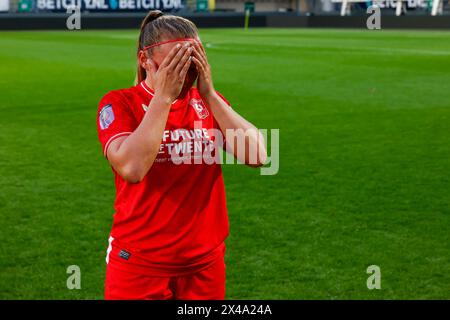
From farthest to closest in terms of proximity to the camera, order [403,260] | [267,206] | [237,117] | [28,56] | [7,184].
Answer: [28,56] < [7,184] < [267,206] < [403,260] < [237,117]

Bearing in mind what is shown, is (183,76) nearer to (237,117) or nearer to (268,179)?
(237,117)

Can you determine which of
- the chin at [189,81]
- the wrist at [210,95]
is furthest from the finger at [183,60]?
the wrist at [210,95]

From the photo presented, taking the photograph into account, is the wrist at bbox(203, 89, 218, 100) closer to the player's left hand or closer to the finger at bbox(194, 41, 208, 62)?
the player's left hand

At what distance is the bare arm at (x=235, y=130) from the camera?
2.66 meters

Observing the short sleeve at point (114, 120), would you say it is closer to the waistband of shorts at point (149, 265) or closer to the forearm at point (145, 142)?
the forearm at point (145, 142)

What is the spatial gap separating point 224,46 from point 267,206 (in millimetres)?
21880

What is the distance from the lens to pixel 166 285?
279 cm

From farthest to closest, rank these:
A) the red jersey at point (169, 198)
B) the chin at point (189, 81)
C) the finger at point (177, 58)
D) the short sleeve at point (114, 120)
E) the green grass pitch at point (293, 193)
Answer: the green grass pitch at point (293, 193) < the red jersey at point (169, 198) < the short sleeve at point (114, 120) < the chin at point (189, 81) < the finger at point (177, 58)

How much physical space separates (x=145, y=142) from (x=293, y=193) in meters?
4.88

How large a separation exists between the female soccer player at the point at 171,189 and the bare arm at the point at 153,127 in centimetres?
5

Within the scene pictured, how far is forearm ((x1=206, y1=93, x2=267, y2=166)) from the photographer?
2.72m

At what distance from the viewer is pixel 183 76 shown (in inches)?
95.2

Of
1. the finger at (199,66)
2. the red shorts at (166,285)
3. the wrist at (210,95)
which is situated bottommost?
the red shorts at (166,285)
